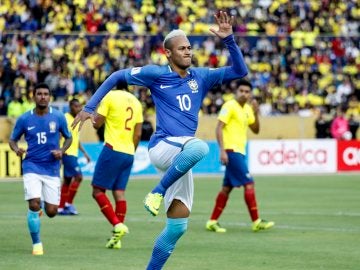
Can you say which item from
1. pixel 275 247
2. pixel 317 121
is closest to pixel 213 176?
pixel 317 121

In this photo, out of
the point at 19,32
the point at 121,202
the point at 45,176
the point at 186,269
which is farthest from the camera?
the point at 19,32

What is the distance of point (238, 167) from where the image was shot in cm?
1647

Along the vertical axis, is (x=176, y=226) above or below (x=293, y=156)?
above

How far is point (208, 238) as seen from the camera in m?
15.3

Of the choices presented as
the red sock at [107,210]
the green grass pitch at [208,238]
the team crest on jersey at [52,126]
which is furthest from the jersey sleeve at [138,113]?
the team crest on jersey at [52,126]

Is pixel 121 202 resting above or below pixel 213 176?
above

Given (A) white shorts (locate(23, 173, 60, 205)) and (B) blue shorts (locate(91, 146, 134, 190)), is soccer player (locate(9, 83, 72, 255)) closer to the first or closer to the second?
(A) white shorts (locate(23, 173, 60, 205))

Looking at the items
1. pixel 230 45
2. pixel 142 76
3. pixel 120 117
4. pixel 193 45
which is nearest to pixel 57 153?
pixel 120 117

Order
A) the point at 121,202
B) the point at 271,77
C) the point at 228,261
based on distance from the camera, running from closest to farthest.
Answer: the point at 228,261
the point at 121,202
the point at 271,77

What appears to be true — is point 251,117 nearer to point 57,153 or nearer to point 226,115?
point 226,115

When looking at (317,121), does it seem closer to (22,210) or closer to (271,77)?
(271,77)

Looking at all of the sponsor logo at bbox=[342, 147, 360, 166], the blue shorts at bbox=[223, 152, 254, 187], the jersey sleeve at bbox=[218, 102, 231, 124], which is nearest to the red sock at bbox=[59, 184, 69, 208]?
the blue shorts at bbox=[223, 152, 254, 187]

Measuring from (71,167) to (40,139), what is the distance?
22.3 feet

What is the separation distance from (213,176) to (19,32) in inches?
336
